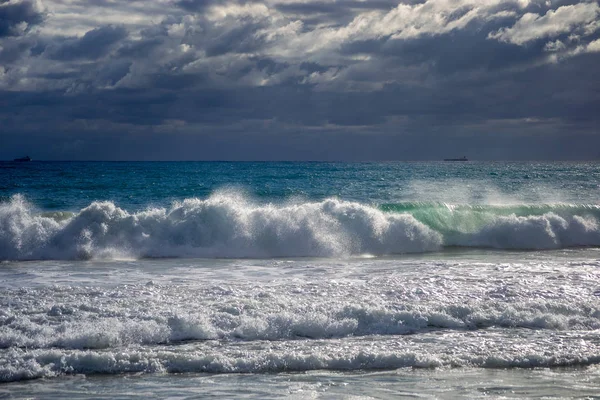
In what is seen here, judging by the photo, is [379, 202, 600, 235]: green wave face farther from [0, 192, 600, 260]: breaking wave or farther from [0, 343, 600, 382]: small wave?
[0, 343, 600, 382]: small wave

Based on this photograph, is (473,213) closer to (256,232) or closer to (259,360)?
(256,232)

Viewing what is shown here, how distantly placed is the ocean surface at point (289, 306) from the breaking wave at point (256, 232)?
0.19 ft

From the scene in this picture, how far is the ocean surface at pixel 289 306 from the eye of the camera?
6883mm

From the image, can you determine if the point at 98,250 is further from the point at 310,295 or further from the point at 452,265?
the point at 452,265

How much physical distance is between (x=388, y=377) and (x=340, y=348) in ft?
3.40

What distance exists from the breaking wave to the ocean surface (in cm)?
6

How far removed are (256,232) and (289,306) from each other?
8.18 m

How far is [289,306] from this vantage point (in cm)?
949

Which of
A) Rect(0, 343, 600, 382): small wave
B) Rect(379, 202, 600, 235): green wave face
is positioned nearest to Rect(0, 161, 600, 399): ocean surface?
Rect(0, 343, 600, 382): small wave

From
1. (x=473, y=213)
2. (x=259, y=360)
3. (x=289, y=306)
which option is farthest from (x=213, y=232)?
(x=259, y=360)

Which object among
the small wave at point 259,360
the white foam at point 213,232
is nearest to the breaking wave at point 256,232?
the white foam at point 213,232

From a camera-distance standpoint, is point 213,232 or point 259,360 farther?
point 213,232

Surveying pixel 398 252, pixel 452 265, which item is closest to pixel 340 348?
pixel 452 265

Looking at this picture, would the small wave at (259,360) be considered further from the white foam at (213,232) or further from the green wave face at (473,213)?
the green wave face at (473,213)
